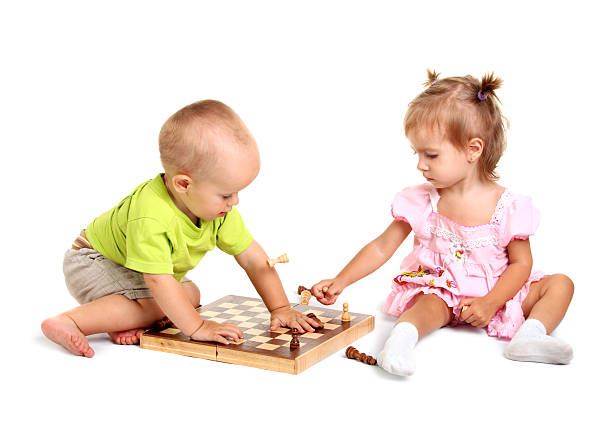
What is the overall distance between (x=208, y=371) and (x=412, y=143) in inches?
40.4

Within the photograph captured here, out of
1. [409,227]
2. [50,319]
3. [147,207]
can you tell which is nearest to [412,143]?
[409,227]

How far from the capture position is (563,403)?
7.23 ft

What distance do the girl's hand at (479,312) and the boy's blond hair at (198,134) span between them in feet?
2.92

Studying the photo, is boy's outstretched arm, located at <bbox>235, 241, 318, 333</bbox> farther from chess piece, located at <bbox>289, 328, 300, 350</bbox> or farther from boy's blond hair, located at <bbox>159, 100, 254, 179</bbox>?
boy's blond hair, located at <bbox>159, 100, 254, 179</bbox>

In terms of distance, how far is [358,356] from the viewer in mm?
2504

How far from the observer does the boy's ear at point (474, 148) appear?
2812mm

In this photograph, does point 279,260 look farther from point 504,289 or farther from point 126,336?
point 504,289

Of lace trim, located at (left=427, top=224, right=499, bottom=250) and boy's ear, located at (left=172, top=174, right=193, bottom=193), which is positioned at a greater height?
boy's ear, located at (left=172, top=174, right=193, bottom=193)

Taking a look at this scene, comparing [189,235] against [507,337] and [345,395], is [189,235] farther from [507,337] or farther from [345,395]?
[507,337]

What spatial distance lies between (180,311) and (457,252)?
99cm

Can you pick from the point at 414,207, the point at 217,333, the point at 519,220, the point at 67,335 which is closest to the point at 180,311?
the point at 217,333

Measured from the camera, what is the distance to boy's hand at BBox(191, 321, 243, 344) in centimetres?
253

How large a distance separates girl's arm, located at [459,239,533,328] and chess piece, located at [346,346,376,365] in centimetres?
43

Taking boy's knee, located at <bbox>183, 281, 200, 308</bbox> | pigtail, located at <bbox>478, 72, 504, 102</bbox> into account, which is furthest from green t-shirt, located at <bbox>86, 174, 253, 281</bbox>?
pigtail, located at <bbox>478, 72, 504, 102</bbox>
